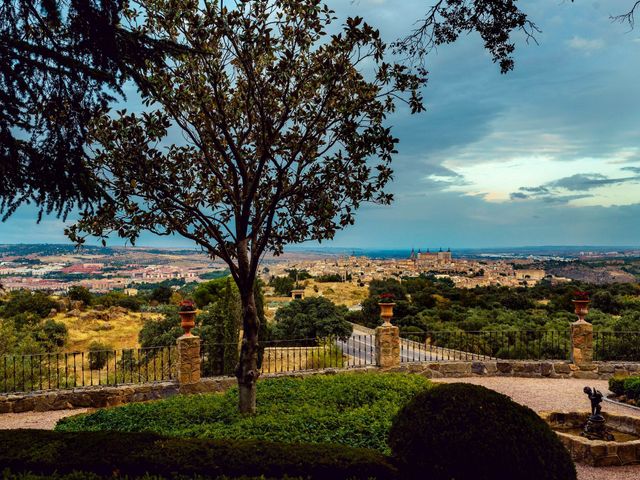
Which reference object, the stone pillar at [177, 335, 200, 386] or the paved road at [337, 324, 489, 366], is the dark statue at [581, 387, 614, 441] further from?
the stone pillar at [177, 335, 200, 386]

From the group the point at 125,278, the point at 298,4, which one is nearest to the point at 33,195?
the point at 298,4

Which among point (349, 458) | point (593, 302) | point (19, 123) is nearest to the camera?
point (19, 123)

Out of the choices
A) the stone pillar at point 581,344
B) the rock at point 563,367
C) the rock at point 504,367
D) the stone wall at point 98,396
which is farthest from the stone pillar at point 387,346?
the stone pillar at point 581,344

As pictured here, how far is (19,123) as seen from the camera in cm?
356

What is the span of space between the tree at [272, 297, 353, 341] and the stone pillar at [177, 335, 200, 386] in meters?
9.34

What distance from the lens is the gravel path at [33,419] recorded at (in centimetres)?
834

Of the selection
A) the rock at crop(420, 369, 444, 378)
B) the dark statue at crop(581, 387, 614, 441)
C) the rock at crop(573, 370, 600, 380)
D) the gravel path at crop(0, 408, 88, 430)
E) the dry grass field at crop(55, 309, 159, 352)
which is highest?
the dark statue at crop(581, 387, 614, 441)

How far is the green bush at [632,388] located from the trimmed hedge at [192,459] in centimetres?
774

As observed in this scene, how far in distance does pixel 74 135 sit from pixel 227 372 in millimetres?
8884

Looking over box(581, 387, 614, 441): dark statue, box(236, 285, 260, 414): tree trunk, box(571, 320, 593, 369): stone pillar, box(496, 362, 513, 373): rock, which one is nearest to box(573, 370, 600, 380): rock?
box(571, 320, 593, 369): stone pillar

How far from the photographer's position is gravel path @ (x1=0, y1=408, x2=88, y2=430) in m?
8.34

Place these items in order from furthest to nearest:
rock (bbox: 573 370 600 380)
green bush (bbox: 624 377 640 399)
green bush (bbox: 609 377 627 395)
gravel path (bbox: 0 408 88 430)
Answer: rock (bbox: 573 370 600 380), green bush (bbox: 609 377 627 395), green bush (bbox: 624 377 640 399), gravel path (bbox: 0 408 88 430)

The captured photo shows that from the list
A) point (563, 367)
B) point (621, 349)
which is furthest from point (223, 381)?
point (621, 349)

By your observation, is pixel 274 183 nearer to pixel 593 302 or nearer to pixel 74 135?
pixel 74 135
